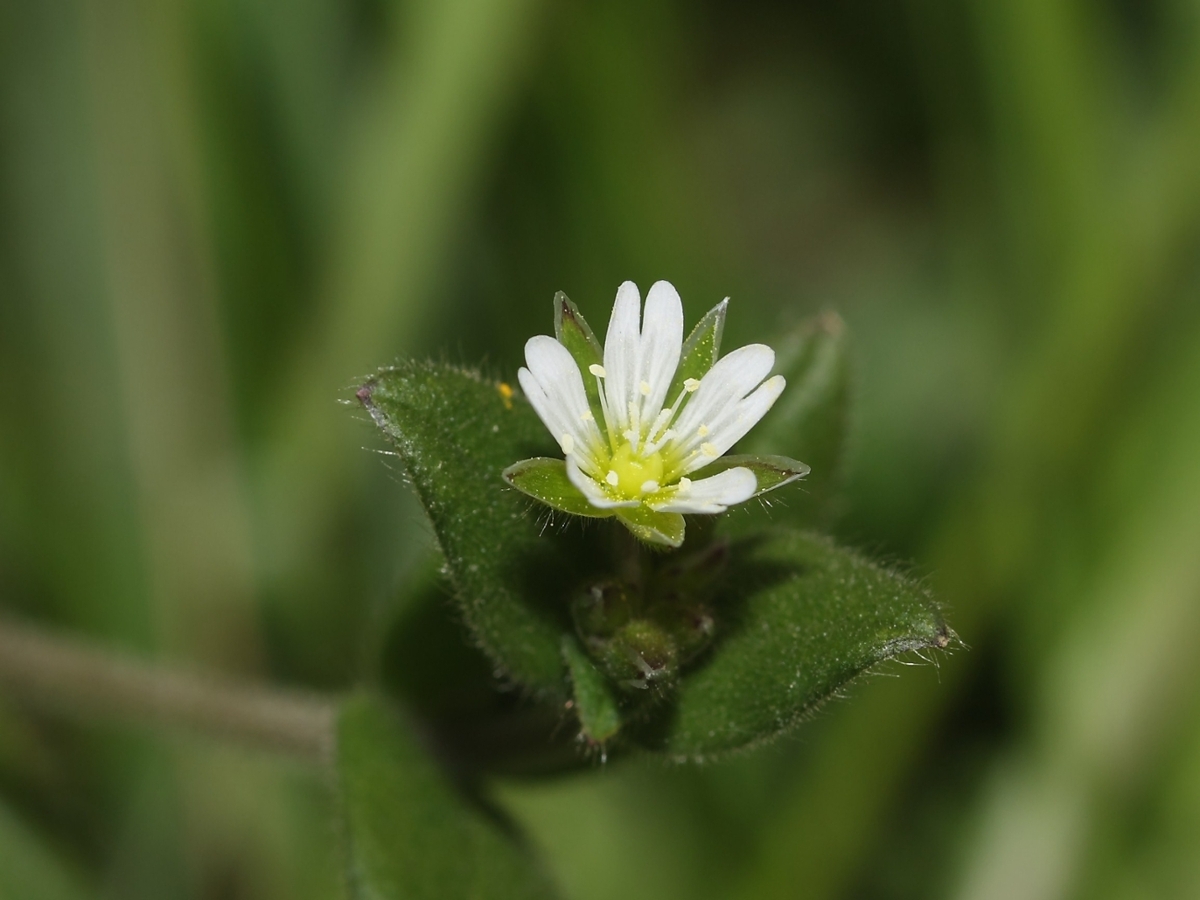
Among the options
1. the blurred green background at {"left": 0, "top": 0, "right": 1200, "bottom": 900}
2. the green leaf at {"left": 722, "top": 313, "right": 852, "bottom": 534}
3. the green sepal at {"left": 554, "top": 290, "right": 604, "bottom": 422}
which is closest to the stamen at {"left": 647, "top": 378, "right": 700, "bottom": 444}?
the green sepal at {"left": 554, "top": 290, "right": 604, "bottom": 422}

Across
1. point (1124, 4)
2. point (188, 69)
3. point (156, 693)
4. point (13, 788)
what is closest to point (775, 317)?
point (1124, 4)

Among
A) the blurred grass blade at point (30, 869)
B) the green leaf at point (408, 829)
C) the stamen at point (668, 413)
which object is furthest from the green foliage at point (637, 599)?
the blurred grass blade at point (30, 869)

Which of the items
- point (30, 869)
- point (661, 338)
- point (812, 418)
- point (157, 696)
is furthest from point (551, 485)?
point (30, 869)

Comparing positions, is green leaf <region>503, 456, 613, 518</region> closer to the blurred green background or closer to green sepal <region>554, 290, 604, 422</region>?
green sepal <region>554, 290, 604, 422</region>

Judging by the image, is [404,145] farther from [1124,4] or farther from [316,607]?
[1124,4]

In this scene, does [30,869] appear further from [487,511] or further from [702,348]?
[702,348]

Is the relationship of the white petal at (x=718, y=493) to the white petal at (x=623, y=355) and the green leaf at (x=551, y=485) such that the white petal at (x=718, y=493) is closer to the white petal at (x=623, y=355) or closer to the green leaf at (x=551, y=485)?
the green leaf at (x=551, y=485)
